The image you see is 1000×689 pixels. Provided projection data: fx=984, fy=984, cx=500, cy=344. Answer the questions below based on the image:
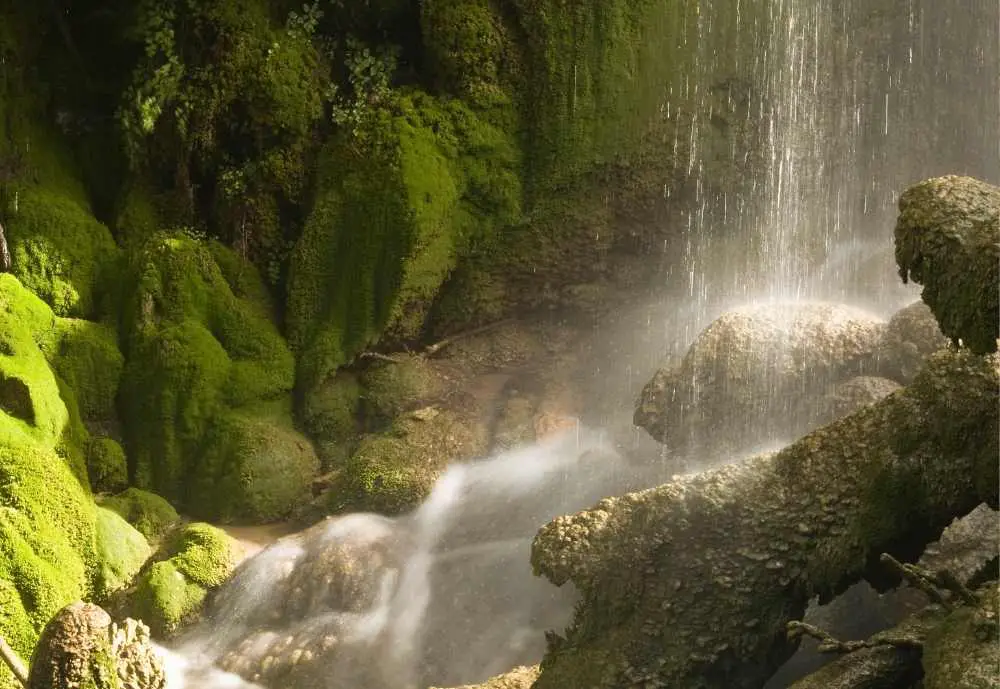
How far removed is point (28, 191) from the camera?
31.7 feet

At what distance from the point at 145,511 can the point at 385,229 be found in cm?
349

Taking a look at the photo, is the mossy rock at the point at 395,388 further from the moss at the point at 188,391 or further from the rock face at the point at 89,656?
the rock face at the point at 89,656

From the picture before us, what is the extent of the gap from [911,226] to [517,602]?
4470 mm

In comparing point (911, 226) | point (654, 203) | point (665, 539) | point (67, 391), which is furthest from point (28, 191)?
point (911, 226)

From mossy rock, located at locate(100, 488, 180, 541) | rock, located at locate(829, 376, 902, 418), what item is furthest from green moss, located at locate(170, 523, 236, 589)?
rock, located at locate(829, 376, 902, 418)

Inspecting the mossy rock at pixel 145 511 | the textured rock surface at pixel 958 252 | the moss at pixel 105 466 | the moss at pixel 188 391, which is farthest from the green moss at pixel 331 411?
the textured rock surface at pixel 958 252

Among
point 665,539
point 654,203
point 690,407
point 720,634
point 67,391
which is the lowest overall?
point 720,634

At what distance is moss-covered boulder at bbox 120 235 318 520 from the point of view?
916 cm

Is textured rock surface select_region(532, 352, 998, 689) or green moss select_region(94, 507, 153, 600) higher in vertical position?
green moss select_region(94, 507, 153, 600)

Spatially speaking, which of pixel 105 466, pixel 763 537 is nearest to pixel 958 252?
pixel 763 537

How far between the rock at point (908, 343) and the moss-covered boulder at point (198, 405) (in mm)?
5262

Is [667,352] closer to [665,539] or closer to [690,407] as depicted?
[690,407]

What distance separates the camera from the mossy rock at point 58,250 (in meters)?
9.42

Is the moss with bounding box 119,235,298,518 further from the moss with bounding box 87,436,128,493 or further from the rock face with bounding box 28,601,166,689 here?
the rock face with bounding box 28,601,166,689
